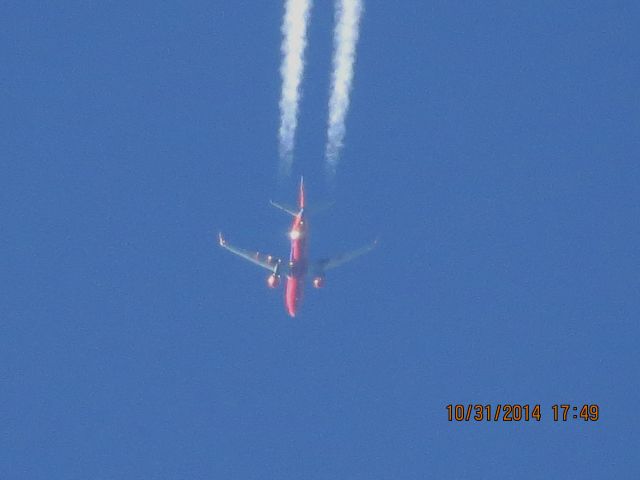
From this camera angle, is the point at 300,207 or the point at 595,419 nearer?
the point at 300,207

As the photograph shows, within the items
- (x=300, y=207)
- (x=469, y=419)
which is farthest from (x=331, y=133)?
(x=469, y=419)

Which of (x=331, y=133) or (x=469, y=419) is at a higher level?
(x=331, y=133)

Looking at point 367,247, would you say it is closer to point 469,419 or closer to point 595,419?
point 469,419

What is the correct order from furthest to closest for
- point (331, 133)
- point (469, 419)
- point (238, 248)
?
point (469, 419) < point (238, 248) < point (331, 133)

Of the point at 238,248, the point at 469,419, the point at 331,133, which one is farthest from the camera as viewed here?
the point at 469,419
